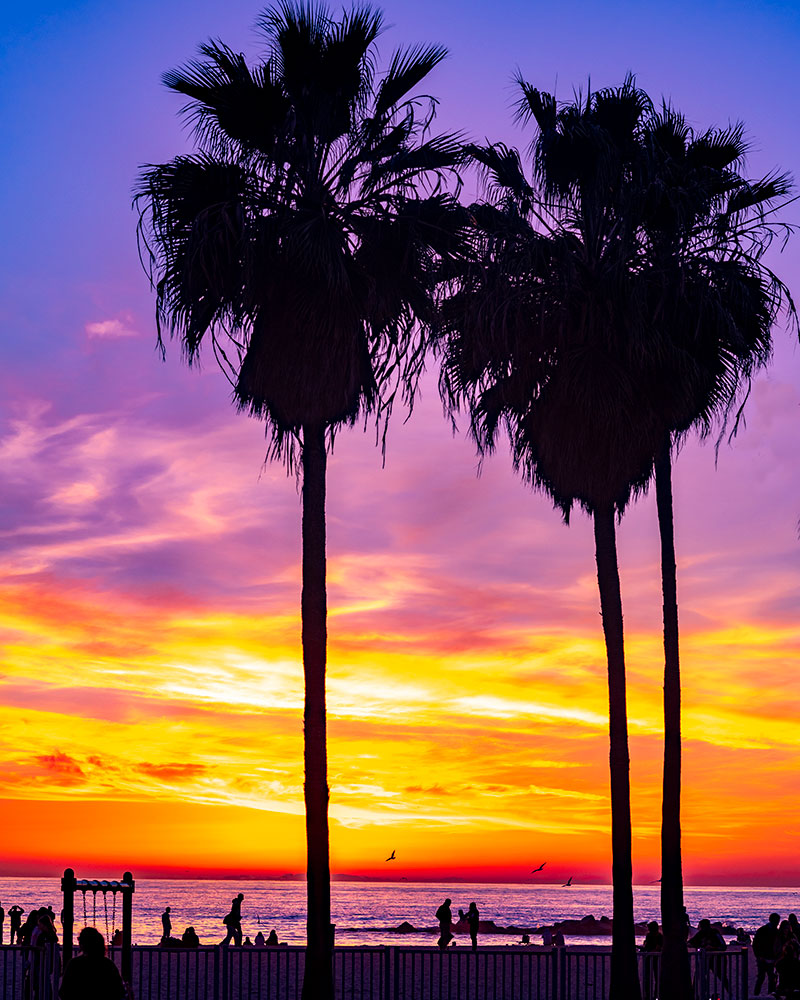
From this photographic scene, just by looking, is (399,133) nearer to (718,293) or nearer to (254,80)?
(254,80)

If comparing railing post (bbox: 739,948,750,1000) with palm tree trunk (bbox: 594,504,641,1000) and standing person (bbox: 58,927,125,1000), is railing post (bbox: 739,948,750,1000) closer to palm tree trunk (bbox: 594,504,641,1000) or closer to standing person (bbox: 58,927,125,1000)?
palm tree trunk (bbox: 594,504,641,1000)

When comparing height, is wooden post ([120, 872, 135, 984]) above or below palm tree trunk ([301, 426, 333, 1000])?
below

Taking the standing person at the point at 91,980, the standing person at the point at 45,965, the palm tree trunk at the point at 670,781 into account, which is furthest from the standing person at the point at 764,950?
the standing person at the point at 91,980

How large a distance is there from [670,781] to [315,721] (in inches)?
320

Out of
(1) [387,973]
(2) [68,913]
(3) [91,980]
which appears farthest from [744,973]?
(3) [91,980]

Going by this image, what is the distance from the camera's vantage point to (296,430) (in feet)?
75.8

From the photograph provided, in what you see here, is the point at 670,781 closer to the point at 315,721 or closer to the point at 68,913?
the point at 315,721

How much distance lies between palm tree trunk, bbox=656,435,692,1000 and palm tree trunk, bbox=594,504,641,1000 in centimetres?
76

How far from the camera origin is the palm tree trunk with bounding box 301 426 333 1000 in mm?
20547

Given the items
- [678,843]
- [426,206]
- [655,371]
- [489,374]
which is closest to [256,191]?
[426,206]

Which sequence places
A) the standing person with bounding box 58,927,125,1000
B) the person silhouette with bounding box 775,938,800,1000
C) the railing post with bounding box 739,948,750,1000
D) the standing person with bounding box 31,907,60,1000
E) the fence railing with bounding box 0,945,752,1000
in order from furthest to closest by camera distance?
the railing post with bounding box 739,948,750,1000
the fence railing with bounding box 0,945,752,1000
the standing person with bounding box 31,907,60,1000
the person silhouette with bounding box 775,938,800,1000
the standing person with bounding box 58,927,125,1000

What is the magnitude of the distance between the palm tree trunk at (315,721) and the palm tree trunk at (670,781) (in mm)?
6833

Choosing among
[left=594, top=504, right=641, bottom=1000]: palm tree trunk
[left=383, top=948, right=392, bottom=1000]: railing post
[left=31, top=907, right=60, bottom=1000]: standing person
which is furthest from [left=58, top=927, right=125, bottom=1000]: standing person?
[left=594, top=504, right=641, bottom=1000]: palm tree trunk

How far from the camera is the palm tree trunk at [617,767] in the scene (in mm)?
23250
